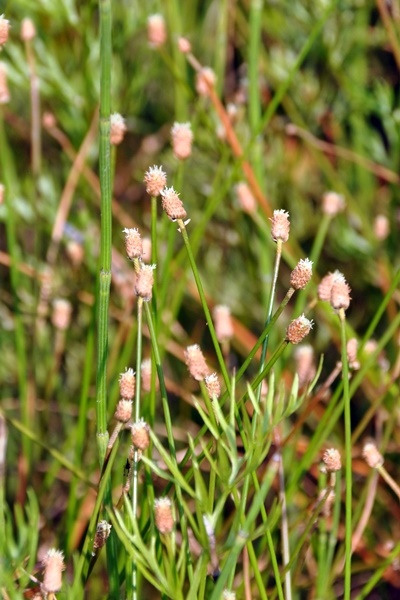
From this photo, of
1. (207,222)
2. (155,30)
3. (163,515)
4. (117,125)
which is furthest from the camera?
(207,222)

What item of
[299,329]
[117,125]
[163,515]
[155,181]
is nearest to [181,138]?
[117,125]

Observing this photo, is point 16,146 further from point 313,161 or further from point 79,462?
point 79,462

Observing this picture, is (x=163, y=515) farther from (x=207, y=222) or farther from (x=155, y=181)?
(x=207, y=222)

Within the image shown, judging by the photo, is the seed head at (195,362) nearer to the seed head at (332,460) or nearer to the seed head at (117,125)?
the seed head at (332,460)

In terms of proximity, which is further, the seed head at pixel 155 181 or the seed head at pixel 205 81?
the seed head at pixel 205 81

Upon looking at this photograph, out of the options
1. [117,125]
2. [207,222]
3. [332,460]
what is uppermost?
[207,222]

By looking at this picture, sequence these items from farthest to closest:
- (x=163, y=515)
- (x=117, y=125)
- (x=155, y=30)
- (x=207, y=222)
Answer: (x=207, y=222) < (x=155, y=30) < (x=117, y=125) < (x=163, y=515)

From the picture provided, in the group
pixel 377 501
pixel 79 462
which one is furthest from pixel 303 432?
pixel 79 462

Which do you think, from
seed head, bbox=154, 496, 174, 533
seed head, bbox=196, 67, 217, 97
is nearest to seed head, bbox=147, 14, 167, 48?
seed head, bbox=196, 67, 217, 97

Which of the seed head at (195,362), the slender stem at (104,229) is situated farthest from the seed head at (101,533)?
the seed head at (195,362)

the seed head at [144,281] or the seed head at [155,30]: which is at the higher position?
the seed head at [155,30]

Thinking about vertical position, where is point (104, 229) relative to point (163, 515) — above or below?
above

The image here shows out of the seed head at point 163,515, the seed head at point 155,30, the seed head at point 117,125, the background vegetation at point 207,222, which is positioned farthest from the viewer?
the background vegetation at point 207,222
